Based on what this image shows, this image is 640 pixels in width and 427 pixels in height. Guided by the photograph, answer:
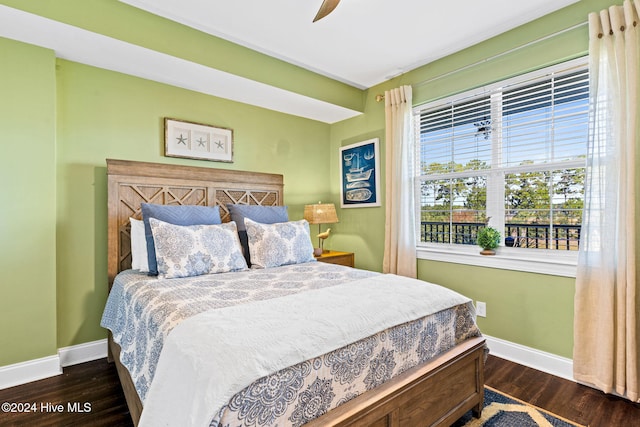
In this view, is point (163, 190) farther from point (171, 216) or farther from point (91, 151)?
point (91, 151)

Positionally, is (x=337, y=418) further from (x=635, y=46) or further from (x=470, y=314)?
(x=635, y=46)

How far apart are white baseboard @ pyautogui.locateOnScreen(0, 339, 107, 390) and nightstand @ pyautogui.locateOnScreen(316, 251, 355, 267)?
2096 mm

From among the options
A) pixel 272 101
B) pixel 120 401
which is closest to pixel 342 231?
pixel 272 101

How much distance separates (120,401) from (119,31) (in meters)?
2.49

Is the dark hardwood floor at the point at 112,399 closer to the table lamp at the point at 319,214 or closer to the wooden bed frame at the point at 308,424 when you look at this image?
the wooden bed frame at the point at 308,424

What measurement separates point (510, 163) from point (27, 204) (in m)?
3.71

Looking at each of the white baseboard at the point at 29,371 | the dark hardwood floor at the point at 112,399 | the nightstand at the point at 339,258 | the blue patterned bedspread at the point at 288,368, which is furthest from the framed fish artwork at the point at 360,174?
the white baseboard at the point at 29,371

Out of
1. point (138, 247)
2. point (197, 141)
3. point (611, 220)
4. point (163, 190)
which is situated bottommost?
point (138, 247)

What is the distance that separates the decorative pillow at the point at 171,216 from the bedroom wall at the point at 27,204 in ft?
2.16

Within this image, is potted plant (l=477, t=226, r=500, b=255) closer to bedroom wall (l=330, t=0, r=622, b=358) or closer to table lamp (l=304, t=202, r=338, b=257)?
bedroom wall (l=330, t=0, r=622, b=358)

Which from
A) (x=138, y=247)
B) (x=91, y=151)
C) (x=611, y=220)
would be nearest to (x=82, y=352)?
(x=138, y=247)

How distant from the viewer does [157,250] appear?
222 centimetres

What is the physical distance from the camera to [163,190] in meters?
2.89

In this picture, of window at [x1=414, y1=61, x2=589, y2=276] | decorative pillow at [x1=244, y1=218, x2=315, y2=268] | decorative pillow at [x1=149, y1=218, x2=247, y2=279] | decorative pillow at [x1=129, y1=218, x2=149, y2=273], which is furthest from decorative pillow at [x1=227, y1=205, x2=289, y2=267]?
window at [x1=414, y1=61, x2=589, y2=276]
